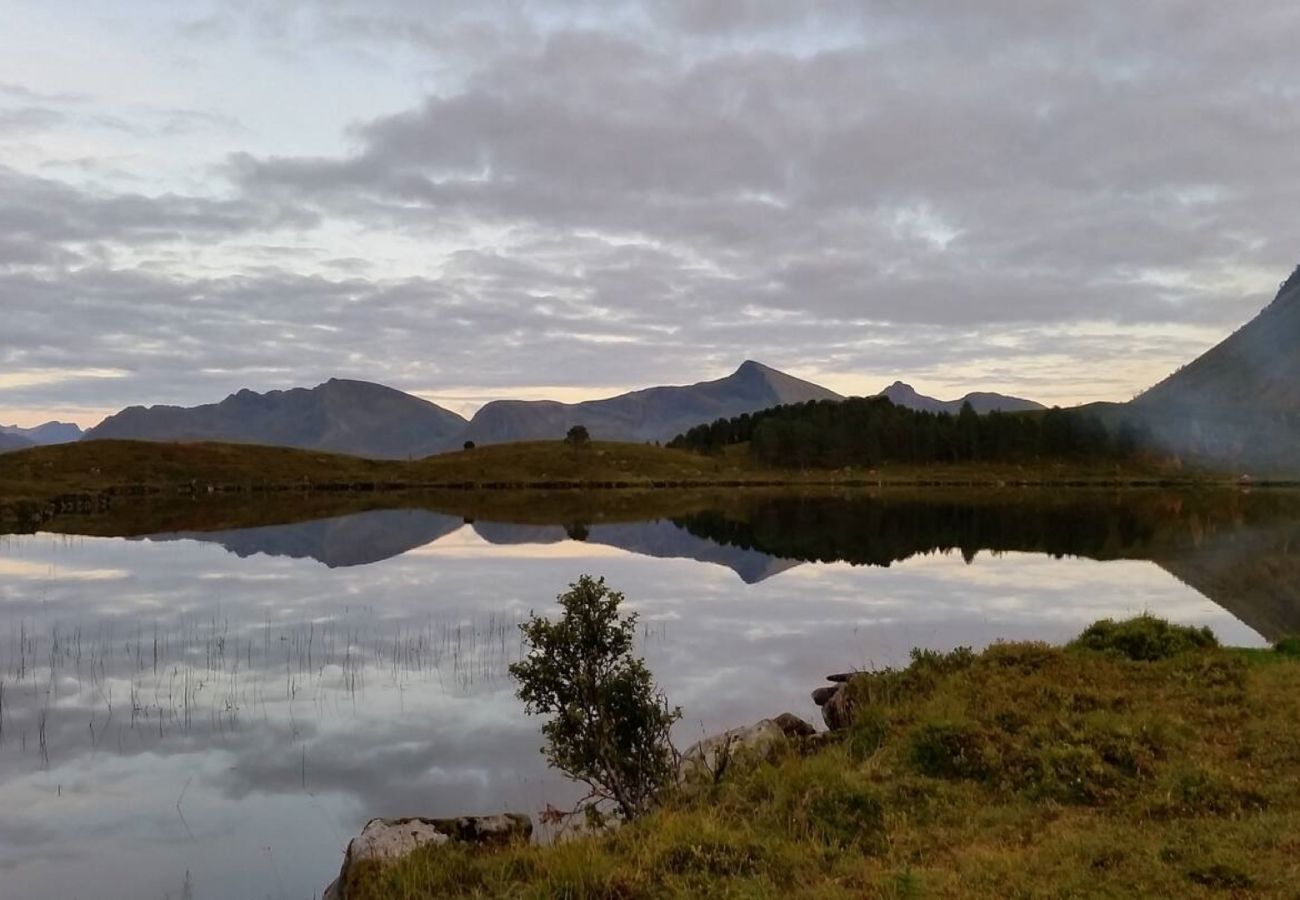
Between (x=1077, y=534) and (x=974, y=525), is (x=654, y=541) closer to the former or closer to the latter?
(x=974, y=525)

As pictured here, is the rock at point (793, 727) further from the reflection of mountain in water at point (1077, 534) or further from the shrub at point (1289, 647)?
the reflection of mountain in water at point (1077, 534)

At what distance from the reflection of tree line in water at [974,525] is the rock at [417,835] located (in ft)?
165

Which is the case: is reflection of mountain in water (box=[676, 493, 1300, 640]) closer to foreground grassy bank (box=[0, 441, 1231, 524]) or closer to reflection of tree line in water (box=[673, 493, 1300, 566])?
reflection of tree line in water (box=[673, 493, 1300, 566])

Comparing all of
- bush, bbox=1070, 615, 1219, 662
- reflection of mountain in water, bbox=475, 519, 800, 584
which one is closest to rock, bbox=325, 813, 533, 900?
bush, bbox=1070, 615, 1219, 662

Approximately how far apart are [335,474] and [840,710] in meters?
165

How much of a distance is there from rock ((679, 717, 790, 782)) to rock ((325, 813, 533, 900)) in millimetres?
4038

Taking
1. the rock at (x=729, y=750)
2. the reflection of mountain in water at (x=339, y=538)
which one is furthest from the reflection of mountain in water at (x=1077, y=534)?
the rock at (x=729, y=750)

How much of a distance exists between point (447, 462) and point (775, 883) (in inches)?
7425

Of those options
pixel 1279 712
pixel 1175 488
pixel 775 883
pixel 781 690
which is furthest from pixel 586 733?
pixel 1175 488

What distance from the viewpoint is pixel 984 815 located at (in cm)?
1375

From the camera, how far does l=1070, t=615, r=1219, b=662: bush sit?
24719mm

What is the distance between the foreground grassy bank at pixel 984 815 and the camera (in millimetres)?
11117

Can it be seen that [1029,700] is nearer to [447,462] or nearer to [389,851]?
[389,851]

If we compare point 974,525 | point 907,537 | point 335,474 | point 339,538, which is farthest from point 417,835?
point 335,474
